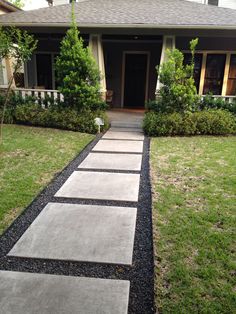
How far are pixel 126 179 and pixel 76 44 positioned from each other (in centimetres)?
469

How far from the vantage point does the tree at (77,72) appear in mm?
7567

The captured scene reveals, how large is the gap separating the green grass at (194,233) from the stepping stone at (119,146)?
894 millimetres

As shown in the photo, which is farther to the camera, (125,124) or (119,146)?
(125,124)

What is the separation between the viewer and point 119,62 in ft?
37.7

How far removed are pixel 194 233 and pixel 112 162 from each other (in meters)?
2.75

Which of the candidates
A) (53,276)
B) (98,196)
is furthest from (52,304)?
(98,196)

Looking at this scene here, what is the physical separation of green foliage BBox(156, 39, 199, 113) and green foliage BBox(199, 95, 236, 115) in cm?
50

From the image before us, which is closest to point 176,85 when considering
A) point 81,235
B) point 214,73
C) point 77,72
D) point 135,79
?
point 77,72

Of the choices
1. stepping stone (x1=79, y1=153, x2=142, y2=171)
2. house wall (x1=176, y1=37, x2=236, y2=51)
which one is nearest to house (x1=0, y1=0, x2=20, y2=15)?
house wall (x1=176, y1=37, x2=236, y2=51)

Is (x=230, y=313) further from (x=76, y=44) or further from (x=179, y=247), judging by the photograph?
(x=76, y=44)

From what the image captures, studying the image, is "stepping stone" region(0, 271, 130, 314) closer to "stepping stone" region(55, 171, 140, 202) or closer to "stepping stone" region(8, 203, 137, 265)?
"stepping stone" region(8, 203, 137, 265)

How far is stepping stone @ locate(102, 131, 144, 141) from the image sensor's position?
24.6 ft

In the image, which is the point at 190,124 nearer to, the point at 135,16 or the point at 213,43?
the point at 213,43

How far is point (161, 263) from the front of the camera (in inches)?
98.3
